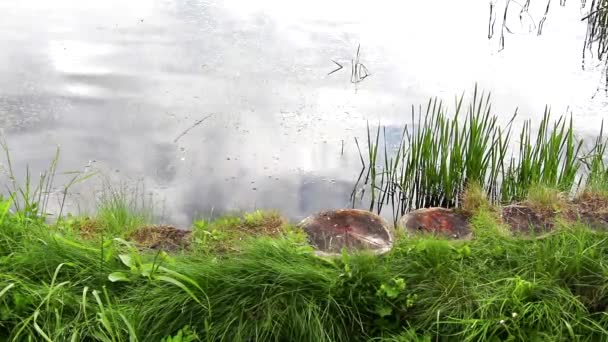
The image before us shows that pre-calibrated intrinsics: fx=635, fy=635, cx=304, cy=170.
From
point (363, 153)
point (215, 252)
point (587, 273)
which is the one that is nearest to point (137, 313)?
point (215, 252)

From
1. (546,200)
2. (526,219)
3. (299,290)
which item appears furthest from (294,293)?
(546,200)

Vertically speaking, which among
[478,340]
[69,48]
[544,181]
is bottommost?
[478,340]

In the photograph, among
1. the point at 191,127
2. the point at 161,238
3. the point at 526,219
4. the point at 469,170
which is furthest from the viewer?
the point at 191,127

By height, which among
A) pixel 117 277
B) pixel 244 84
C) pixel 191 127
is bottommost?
pixel 117 277

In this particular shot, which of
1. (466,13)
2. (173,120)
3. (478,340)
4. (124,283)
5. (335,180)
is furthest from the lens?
(466,13)

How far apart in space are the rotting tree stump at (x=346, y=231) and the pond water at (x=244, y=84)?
0.73 m

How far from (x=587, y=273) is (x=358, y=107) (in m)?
2.59

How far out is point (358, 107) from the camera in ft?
15.3

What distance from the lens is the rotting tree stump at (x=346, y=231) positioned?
2.72 m

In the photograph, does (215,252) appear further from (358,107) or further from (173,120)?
(358,107)

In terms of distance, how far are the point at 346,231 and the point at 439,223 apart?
0.49 m

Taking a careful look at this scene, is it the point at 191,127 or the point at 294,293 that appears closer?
the point at 294,293

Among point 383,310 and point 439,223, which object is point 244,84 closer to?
point 439,223

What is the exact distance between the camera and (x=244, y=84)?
4852 mm
